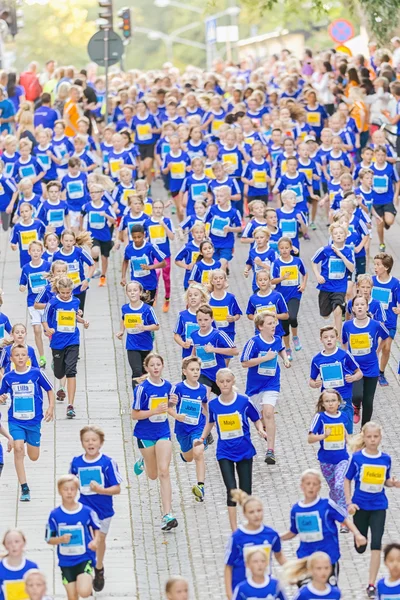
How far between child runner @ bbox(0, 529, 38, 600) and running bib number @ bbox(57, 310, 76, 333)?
6.06m

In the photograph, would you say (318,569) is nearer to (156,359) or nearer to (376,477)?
(376,477)

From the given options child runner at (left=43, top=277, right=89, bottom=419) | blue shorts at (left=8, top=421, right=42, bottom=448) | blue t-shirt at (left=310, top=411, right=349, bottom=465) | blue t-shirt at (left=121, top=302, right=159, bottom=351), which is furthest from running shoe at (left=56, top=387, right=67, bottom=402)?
blue t-shirt at (left=310, top=411, right=349, bottom=465)

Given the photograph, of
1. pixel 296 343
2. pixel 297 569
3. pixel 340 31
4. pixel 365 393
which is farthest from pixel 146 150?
pixel 297 569

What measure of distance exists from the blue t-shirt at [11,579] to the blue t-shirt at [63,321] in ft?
20.0

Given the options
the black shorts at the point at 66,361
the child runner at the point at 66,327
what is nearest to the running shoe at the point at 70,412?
the child runner at the point at 66,327

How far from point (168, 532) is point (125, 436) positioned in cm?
271

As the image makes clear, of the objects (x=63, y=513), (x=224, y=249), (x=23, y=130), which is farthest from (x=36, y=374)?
(x=23, y=130)

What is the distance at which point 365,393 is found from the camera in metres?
15.6

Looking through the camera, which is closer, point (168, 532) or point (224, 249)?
point (168, 532)

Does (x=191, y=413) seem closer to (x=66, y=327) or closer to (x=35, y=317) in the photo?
(x=66, y=327)

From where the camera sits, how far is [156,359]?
44.8 ft

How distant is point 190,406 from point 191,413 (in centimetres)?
9

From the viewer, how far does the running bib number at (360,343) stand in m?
15.4

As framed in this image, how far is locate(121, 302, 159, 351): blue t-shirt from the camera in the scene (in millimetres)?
16438
